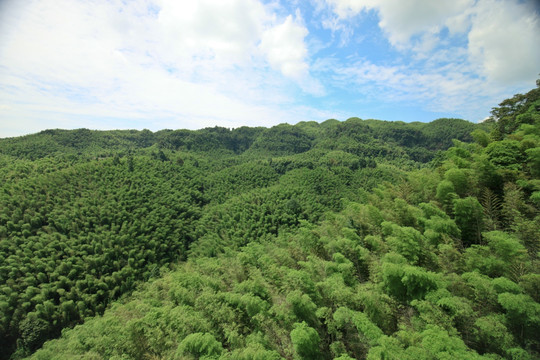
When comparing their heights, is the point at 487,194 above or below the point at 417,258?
above

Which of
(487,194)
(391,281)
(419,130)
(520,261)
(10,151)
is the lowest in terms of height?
(391,281)

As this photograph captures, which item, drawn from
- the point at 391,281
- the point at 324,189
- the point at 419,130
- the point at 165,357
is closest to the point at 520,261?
the point at 391,281

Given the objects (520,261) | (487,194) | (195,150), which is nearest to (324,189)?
(487,194)

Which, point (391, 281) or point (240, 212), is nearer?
point (391, 281)

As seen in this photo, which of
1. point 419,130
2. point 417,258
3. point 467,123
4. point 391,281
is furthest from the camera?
point 419,130

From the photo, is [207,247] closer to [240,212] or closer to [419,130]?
[240,212]

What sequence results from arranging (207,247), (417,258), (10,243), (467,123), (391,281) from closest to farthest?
(391,281) → (417,258) → (10,243) → (207,247) → (467,123)
